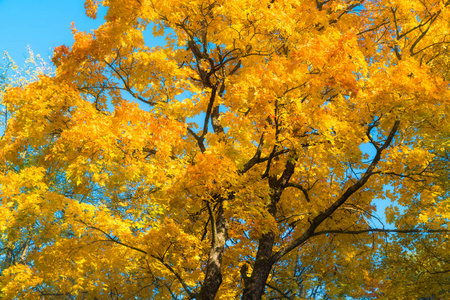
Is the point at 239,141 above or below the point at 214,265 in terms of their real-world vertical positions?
above

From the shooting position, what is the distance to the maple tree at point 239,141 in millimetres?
6715

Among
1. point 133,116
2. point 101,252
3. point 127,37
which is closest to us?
point 133,116

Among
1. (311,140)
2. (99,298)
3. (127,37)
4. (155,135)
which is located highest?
(127,37)

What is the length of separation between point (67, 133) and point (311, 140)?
4589mm

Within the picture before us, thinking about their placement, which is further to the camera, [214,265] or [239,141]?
[239,141]

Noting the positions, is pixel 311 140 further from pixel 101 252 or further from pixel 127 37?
pixel 101 252

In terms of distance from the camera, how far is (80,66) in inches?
370

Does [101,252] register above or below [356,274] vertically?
below

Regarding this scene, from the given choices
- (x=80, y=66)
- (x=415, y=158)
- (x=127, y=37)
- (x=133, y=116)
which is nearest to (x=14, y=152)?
(x=80, y=66)

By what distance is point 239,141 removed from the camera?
8578 mm

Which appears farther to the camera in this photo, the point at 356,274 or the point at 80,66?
the point at 356,274

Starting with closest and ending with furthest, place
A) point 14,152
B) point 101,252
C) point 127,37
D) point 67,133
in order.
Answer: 1. point 67,133
2. point 127,37
3. point 101,252
4. point 14,152

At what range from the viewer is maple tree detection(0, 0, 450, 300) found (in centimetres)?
671

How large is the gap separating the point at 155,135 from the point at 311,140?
306 centimetres
